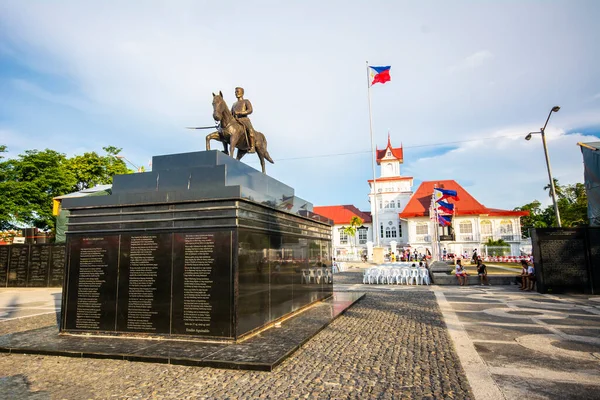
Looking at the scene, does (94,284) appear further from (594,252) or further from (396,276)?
(594,252)

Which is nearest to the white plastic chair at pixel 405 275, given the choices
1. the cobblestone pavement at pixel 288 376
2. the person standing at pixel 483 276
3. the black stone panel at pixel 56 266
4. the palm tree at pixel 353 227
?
the person standing at pixel 483 276

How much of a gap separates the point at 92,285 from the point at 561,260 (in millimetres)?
15293

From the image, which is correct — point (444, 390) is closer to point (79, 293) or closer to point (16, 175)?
point (79, 293)

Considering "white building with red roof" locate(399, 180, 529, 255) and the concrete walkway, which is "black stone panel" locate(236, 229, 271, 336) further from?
"white building with red roof" locate(399, 180, 529, 255)

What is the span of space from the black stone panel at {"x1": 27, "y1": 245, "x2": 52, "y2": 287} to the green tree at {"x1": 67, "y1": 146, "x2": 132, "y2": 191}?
721 inches

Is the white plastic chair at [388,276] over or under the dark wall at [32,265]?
under

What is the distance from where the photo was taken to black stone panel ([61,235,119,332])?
640 cm

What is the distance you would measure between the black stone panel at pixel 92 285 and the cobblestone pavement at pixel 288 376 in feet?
3.62

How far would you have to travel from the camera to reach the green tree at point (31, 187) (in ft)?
96.2

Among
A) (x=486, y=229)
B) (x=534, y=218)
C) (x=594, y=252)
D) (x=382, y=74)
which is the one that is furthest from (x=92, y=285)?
(x=534, y=218)

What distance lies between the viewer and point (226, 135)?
7941 mm

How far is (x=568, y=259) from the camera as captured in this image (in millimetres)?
13203

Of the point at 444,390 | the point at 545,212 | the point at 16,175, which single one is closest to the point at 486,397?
the point at 444,390

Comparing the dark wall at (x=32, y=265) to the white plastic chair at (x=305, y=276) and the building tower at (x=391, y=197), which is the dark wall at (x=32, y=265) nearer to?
the white plastic chair at (x=305, y=276)
